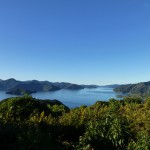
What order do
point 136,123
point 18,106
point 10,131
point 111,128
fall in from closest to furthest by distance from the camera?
point 10,131
point 111,128
point 136,123
point 18,106

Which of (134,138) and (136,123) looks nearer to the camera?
(134,138)

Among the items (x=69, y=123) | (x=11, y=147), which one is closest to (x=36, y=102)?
(x=69, y=123)

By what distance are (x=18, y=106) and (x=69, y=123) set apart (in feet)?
17.0

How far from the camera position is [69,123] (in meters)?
12.0

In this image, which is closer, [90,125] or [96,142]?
[96,142]

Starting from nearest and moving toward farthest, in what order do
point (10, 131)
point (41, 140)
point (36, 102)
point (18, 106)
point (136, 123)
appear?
point (41, 140) < point (10, 131) < point (136, 123) < point (18, 106) < point (36, 102)

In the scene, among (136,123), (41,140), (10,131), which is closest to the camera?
(41,140)

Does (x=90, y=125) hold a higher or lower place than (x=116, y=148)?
higher

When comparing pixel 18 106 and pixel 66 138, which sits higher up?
pixel 18 106

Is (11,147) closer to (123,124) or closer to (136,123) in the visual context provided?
(123,124)

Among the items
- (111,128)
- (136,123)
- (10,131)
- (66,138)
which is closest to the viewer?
(10,131)

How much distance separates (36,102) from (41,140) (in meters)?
10.3

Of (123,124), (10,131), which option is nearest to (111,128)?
(123,124)

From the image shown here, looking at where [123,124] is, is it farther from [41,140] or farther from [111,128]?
[41,140]
